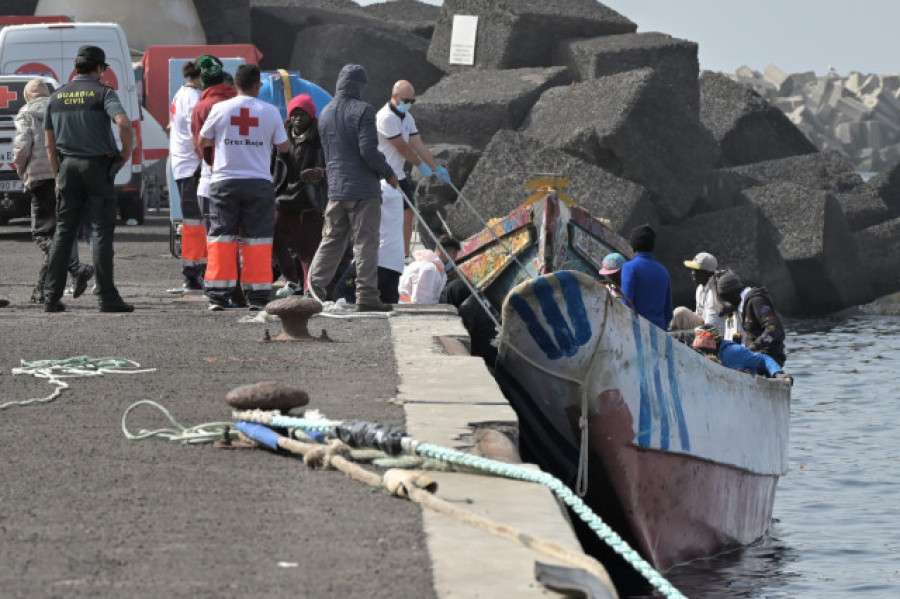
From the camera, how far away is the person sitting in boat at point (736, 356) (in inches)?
495

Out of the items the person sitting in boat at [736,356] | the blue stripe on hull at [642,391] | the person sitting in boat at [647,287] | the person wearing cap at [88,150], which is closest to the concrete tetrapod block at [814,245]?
the person sitting in boat at [736,356]

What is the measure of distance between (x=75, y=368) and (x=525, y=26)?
89.6 feet

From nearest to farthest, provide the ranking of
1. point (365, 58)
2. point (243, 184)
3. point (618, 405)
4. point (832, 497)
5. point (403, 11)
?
1. point (618, 405)
2. point (243, 184)
3. point (832, 497)
4. point (365, 58)
5. point (403, 11)

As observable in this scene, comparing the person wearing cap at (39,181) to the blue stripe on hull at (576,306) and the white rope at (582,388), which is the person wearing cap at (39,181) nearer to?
the white rope at (582,388)

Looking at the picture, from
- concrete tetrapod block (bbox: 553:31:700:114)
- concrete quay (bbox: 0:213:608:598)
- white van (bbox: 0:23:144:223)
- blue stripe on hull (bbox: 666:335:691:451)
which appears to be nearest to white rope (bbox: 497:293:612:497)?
concrete quay (bbox: 0:213:608:598)

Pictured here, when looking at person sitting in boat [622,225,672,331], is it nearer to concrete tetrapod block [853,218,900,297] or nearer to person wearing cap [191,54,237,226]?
person wearing cap [191,54,237,226]

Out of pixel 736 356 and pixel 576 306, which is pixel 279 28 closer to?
pixel 736 356

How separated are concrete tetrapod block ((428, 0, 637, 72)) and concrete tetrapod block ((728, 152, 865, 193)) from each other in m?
4.13

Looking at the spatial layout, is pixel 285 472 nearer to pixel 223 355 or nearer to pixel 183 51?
pixel 223 355

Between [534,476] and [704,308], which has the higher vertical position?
[534,476]

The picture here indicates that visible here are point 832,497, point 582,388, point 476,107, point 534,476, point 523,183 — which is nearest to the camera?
point 534,476

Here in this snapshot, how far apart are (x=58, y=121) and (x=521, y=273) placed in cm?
612

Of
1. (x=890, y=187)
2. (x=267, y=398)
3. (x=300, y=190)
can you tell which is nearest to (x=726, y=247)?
(x=890, y=187)

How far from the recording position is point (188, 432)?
7797 millimetres
